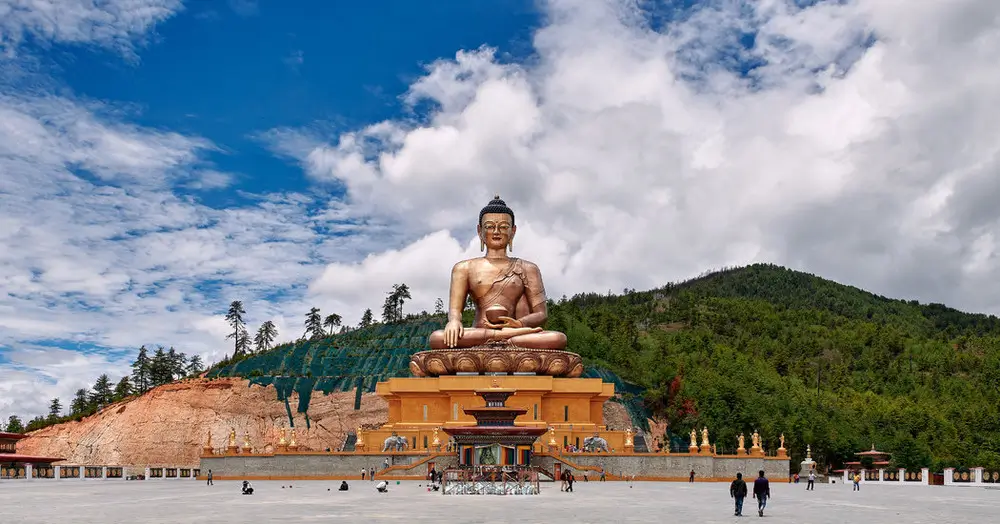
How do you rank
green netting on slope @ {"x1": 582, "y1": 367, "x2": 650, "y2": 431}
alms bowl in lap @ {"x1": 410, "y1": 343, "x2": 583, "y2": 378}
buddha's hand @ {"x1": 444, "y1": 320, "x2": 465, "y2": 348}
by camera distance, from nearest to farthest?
1. alms bowl in lap @ {"x1": 410, "y1": 343, "x2": 583, "y2": 378}
2. buddha's hand @ {"x1": 444, "y1": 320, "x2": 465, "y2": 348}
3. green netting on slope @ {"x1": 582, "y1": 367, "x2": 650, "y2": 431}

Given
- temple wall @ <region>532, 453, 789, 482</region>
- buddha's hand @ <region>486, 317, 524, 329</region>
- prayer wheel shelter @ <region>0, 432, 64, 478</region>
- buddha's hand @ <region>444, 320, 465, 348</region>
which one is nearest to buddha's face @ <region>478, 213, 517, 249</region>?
buddha's hand @ <region>486, 317, 524, 329</region>

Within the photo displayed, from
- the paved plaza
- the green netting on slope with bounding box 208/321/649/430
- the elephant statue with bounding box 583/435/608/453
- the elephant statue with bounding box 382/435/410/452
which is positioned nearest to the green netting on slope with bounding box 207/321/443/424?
the green netting on slope with bounding box 208/321/649/430

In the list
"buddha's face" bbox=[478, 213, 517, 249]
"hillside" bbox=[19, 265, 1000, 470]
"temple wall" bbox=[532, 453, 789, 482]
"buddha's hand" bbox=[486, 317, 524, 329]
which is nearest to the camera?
"temple wall" bbox=[532, 453, 789, 482]

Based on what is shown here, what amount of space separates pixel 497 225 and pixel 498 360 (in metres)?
6.77

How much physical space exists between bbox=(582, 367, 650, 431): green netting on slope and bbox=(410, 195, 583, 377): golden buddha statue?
11430mm

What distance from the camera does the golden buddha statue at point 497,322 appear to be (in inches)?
1704

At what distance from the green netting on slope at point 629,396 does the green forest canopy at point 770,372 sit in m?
0.33

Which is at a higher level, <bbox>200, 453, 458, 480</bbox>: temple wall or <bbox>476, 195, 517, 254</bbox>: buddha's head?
<bbox>476, 195, 517, 254</bbox>: buddha's head

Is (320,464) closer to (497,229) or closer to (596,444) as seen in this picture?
(596,444)

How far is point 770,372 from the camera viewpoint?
72.2 meters

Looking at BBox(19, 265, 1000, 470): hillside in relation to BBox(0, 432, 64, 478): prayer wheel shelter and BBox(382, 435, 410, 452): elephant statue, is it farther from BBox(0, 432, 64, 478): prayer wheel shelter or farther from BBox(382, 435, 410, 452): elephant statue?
BBox(382, 435, 410, 452): elephant statue

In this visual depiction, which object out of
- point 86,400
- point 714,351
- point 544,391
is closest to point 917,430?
point 714,351

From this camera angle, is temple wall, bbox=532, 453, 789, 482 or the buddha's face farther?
the buddha's face

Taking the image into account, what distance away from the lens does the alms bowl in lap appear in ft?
142
